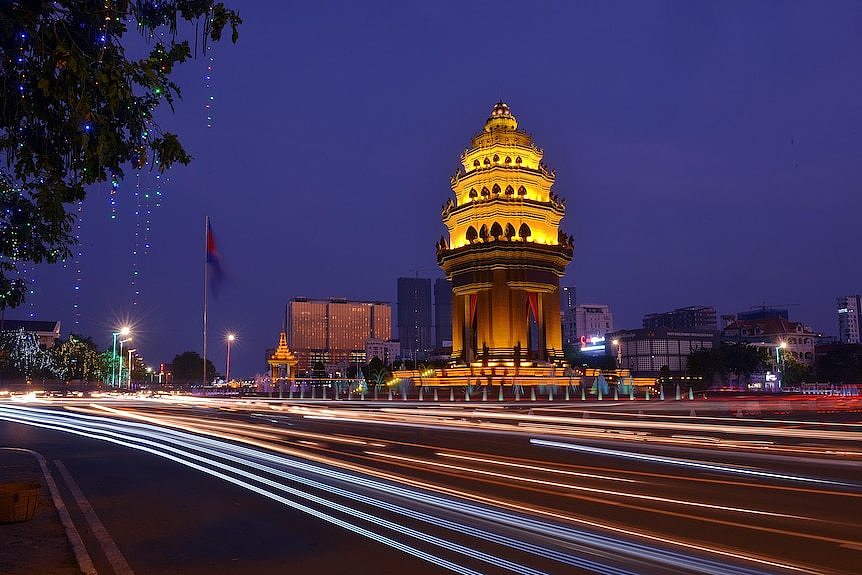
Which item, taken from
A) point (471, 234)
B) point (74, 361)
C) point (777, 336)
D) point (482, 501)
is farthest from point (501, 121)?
point (777, 336)

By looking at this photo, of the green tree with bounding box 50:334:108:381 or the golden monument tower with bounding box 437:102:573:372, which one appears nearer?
the golden monument tower with bounding box 437:102:573:372

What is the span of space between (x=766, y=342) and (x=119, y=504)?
180199 millimetres

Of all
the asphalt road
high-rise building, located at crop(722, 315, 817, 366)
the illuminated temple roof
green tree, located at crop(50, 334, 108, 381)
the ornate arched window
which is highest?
the illuminated temple roof

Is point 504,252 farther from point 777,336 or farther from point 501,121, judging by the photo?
point 777,336

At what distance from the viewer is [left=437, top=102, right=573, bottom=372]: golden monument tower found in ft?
255

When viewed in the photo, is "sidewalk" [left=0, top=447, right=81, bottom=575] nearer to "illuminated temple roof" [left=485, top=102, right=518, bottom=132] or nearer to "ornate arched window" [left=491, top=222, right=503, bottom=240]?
"ornate arched window" [left=491, top=222, right=503, bottom=240]

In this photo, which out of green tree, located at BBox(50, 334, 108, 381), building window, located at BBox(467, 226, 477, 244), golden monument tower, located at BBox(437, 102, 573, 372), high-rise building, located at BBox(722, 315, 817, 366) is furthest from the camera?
high-rise building, located at BBox(722, 315, 817, 366)

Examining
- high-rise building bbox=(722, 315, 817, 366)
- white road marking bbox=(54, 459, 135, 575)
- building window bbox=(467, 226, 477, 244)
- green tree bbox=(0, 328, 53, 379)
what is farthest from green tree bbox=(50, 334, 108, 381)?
high-rise building bbox=(722, 315, 817, 366)

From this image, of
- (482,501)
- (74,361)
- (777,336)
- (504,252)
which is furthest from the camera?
(777,336)

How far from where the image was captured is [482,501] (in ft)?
41.8

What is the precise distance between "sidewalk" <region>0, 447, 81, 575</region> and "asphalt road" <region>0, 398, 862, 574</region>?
2.33 ft

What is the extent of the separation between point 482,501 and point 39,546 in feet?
21.0

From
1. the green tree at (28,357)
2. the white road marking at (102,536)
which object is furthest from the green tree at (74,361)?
the white road marking at (102,536)

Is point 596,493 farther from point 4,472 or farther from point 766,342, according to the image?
point 766,342
